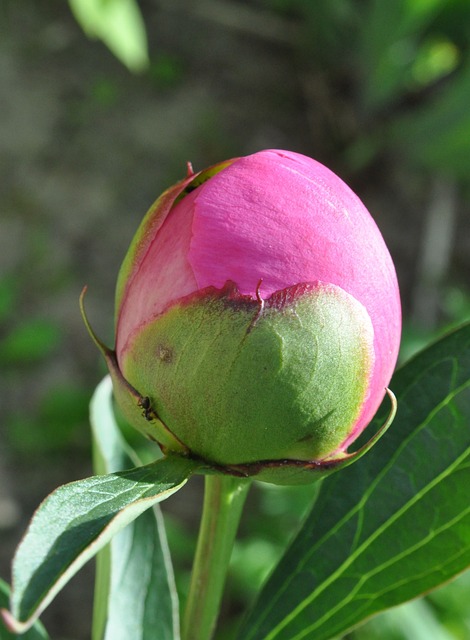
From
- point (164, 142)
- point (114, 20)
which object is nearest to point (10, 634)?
point (114, 20)

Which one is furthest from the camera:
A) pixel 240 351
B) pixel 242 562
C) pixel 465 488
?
→ pixel 242 562

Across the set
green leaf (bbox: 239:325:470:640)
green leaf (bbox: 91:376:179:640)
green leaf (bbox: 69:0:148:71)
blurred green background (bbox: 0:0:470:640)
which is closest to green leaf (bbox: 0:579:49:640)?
green leaf (bbox: 91:376:179:640)

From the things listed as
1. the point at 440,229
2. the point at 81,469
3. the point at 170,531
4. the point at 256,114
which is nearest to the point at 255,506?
the point at 170,531

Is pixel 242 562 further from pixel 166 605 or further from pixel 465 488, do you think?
pixel 465 488

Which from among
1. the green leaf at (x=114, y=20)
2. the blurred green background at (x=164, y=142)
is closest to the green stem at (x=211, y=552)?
the blurred green background at (x=164, y=142)

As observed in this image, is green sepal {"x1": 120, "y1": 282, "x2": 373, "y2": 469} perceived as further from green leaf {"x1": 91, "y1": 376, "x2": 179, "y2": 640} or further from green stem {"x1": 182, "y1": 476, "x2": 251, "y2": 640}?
green leaf {"x1": 91, "y1": 376, "x2": 179, "y2": 640}

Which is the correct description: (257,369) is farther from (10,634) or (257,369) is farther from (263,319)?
(10,634)
